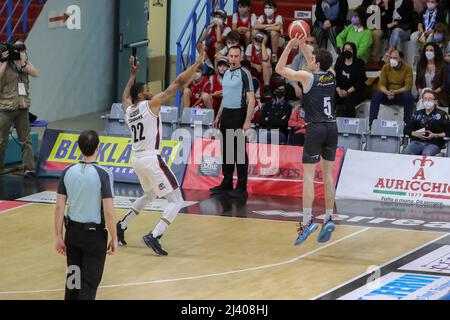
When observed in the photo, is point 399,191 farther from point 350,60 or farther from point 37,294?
point 37,294

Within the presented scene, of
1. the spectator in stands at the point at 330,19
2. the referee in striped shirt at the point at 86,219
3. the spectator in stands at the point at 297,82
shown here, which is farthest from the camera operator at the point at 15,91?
the referee in striped shirt at the point at 86,219

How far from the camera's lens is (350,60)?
2047cm

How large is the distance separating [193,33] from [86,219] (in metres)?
12.8

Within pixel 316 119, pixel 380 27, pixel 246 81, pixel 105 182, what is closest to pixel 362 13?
pixel 380 27

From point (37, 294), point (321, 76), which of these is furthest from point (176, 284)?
point (321, 76)

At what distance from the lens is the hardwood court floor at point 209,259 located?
1227 cm

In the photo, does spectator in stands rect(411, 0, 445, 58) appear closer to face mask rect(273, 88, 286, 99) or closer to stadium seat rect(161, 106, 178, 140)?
face mask rect(273, 88, 286, 99)

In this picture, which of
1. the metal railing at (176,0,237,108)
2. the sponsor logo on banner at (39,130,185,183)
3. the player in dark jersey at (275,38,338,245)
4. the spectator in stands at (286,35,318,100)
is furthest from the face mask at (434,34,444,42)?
the player in dark jersey at (275,38,338,245)

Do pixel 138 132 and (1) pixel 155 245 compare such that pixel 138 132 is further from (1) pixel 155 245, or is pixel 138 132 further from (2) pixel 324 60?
(2) pixel 324 60

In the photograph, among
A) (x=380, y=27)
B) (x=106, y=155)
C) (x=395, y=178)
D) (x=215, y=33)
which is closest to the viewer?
(x=395, y=178)

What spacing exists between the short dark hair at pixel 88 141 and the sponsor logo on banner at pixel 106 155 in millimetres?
8670

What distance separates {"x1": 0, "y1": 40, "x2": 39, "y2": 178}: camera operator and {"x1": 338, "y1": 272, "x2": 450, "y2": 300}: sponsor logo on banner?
28.7 ft

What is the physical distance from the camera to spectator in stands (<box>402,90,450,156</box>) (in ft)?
59.6

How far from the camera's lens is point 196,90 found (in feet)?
69.7
